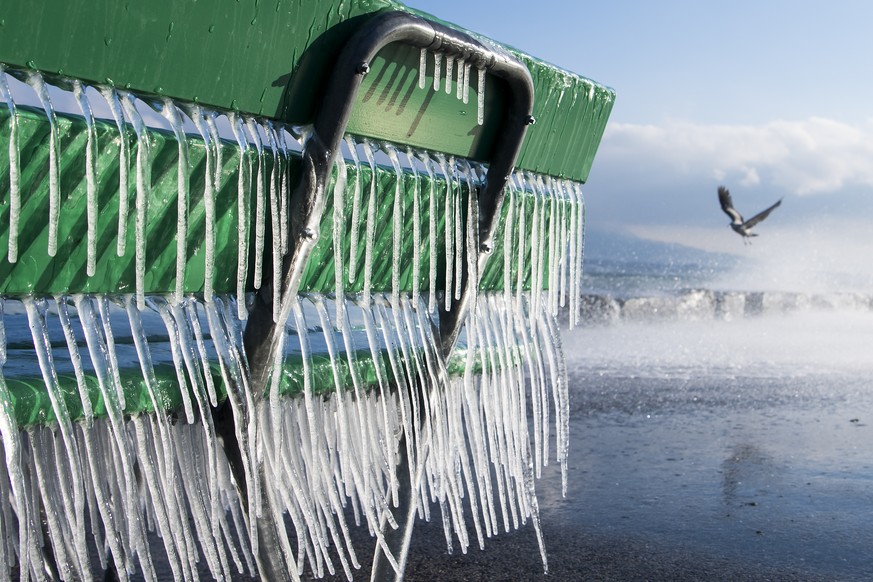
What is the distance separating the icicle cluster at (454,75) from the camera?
152 cm

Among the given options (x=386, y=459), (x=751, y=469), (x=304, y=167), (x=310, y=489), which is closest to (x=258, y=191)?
(x=304, y=167)

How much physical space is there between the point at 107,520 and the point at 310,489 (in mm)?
391

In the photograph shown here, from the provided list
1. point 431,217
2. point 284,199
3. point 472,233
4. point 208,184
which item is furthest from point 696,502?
point 208,184

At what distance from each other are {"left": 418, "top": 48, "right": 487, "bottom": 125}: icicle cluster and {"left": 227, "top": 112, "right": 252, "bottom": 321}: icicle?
31 cm

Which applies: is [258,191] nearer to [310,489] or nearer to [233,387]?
[233,387]

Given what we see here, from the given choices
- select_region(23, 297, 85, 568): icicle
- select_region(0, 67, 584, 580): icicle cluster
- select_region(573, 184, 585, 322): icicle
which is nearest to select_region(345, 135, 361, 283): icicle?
select_region(0, 67, 584, 580): icicle cluster

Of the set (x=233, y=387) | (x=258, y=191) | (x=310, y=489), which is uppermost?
(x=258, y=191)

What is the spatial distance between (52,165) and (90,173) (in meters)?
0.05

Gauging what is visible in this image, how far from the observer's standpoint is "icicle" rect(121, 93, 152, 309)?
1219 mm

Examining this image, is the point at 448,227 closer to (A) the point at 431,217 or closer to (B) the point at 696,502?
(A) the point at 431,217

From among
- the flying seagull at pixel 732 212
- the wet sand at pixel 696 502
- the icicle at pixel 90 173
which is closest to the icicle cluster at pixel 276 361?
the icicle at pixel 90 173

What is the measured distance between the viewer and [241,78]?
1.30m

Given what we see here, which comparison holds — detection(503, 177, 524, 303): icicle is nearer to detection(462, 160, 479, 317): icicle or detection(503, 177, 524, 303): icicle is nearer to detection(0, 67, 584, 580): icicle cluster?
detection(0, 67, 584, 580): icicle cluster

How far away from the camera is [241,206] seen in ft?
4.51
